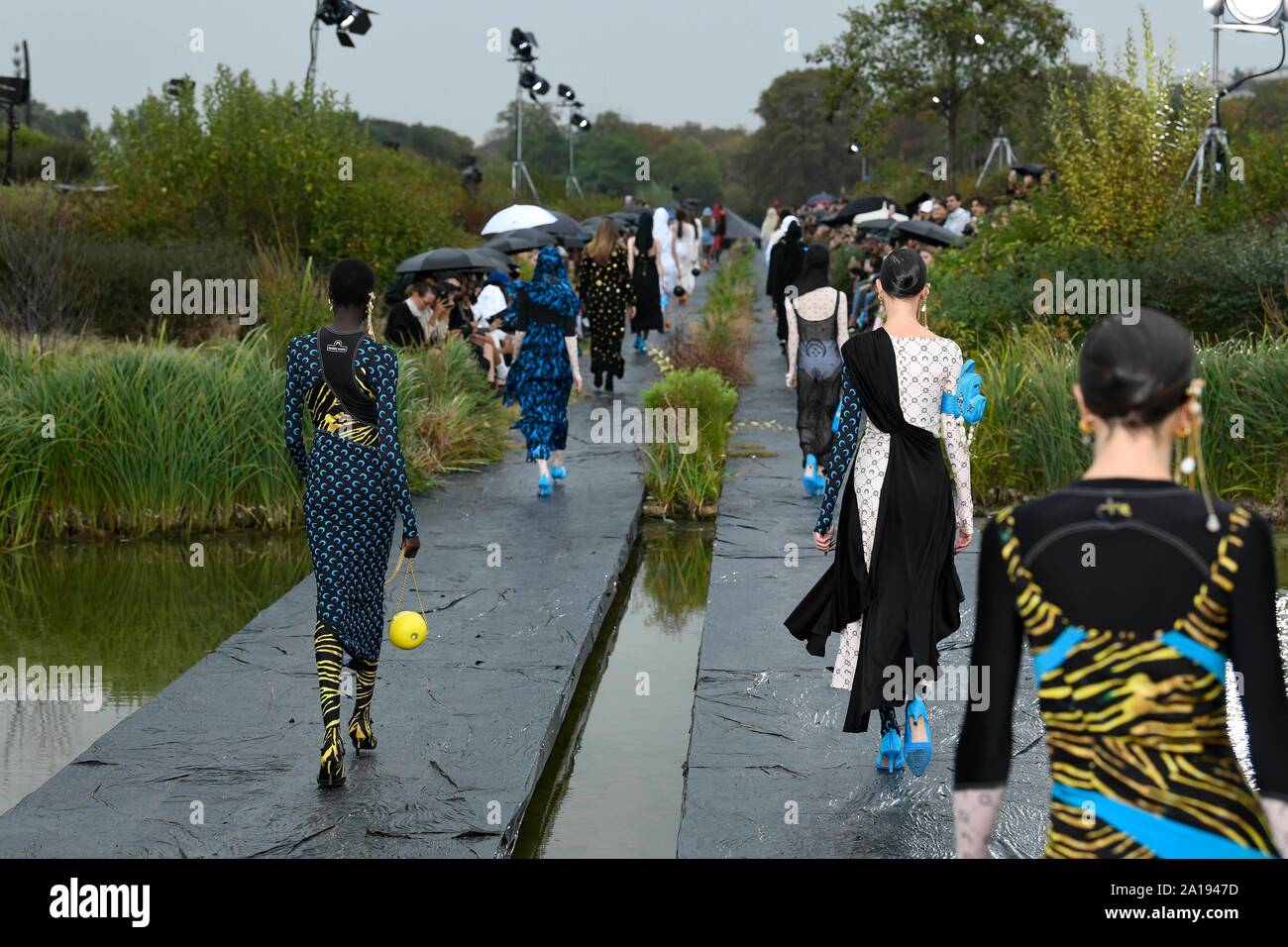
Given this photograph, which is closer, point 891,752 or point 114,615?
point 891,752

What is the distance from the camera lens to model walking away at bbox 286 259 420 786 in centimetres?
600

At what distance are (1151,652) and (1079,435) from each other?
9.40m

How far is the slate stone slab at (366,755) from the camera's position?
213 inches

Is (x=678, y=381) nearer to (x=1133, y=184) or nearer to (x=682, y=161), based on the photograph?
(x=1133, y=184)

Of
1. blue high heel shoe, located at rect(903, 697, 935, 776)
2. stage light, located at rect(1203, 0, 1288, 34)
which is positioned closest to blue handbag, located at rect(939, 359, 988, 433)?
blue high heel shoe, located at rect(903, 697, 935, 776)

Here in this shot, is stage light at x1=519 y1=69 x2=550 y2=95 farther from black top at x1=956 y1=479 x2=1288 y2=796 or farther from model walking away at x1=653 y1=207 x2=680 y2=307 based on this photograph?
black top at x1=956 y1=479 x2=1288 y2=796

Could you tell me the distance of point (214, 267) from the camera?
1758 cm

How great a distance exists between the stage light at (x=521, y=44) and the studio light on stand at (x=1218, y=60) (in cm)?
1496

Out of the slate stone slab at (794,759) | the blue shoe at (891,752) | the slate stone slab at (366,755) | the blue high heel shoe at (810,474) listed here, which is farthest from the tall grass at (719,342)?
the blue shoe at (891,752)

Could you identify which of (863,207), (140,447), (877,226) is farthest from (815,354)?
(863,207)

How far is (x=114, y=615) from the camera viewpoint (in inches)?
363

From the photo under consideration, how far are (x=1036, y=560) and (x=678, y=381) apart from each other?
10.7m

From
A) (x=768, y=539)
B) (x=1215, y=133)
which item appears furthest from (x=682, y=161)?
(x=768, y=539)

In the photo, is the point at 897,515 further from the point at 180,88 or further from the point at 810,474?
the point at 180,88
